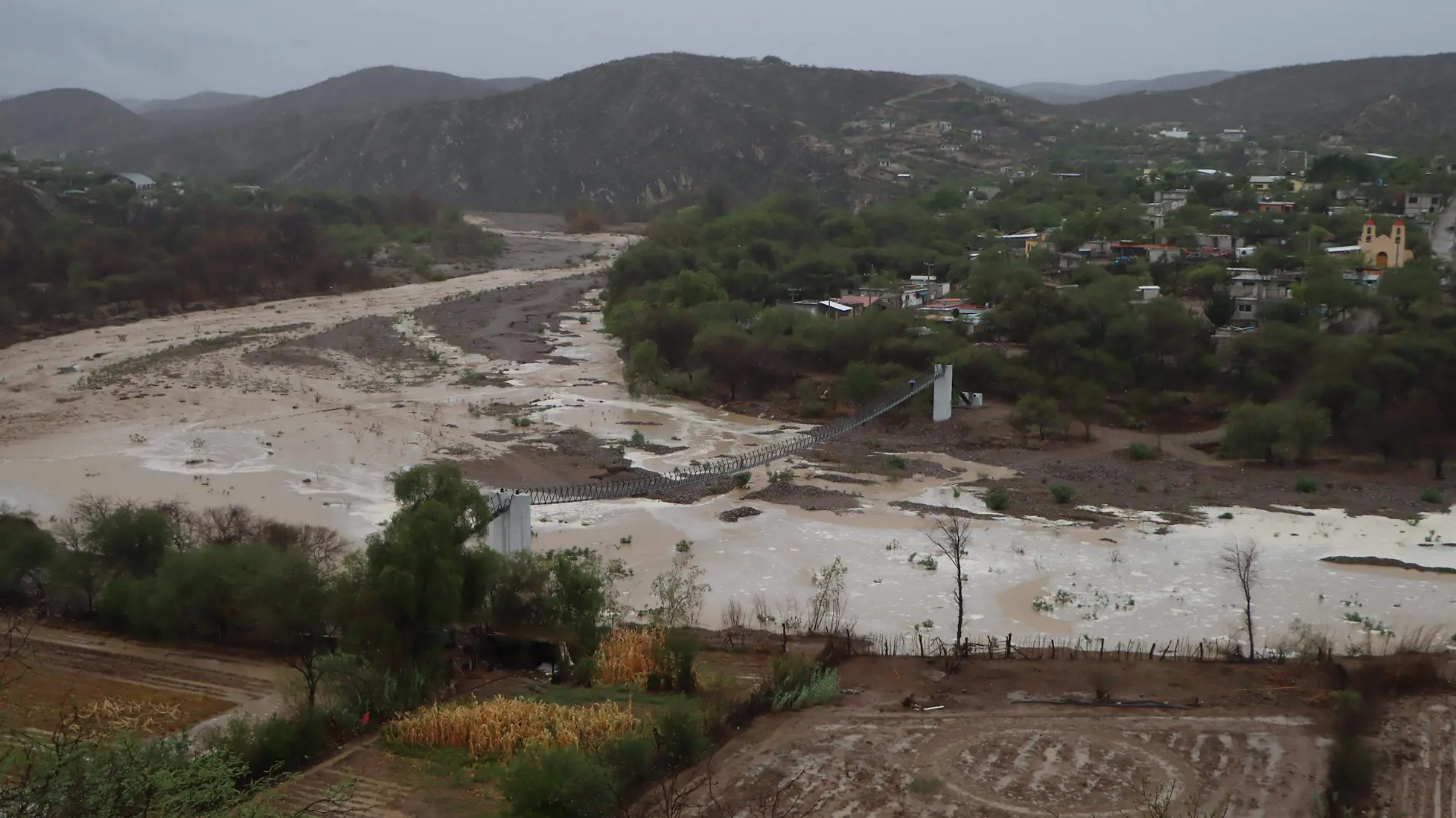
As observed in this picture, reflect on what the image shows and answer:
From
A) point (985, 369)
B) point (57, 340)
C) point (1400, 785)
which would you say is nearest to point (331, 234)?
point (57, 340)

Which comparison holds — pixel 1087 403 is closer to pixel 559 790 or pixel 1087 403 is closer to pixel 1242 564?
pixel 1242 564

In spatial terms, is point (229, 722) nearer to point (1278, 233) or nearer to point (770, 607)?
point (770, 607)

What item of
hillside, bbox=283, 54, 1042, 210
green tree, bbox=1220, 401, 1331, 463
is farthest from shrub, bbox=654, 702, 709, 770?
hillside, bbox=283, 54, 1042, 210

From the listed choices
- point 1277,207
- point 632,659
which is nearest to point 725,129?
point 1277,207

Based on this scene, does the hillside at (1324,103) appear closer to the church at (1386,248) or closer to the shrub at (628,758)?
the church at (1386,248)

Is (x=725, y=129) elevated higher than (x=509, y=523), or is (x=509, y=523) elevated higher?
(x=725, y=129)
